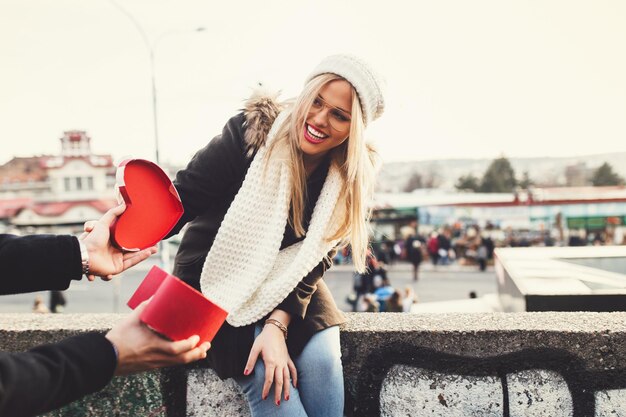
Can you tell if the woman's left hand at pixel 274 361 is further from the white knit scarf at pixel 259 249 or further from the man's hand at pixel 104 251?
the man's hand at pixel 104 251

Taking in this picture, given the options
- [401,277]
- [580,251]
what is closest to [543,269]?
[580,251]

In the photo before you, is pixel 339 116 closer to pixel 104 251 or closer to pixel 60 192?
pixel 104 251

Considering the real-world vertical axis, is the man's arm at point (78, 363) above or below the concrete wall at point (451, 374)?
above

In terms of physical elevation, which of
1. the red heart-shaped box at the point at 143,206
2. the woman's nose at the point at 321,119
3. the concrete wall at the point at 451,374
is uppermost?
the woman's nose at the point at 321,119

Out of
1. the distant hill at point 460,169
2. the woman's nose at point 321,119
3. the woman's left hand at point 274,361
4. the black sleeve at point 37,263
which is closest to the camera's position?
the black sleeve at point 37,263

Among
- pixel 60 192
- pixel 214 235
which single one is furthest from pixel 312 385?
pixel 60 192

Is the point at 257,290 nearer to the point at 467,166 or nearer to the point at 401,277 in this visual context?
Answer: the point at 401,277

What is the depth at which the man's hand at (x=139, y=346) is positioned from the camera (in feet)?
3.45

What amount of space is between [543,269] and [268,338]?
6.61 feet

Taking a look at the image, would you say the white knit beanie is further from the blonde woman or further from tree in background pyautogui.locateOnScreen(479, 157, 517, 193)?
tree in background pyautogui.locateOnScreen(479, 157, 517, 193)

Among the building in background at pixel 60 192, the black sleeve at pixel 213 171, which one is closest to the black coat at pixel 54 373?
the black sleeve at pixel 213 171

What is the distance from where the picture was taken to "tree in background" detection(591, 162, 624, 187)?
202 ft

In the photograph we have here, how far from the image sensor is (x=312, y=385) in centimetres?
166

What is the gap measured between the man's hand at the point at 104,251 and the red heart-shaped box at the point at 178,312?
17.0 inches
